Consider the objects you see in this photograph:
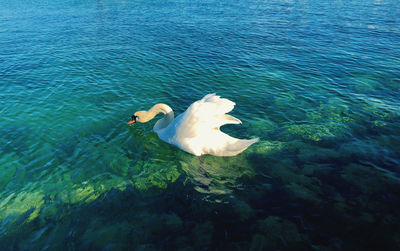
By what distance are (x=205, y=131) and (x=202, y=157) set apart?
47.3 inches

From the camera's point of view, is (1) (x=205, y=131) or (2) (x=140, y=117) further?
(2) (x=140, y=117)

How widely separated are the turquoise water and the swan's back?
2.11ft

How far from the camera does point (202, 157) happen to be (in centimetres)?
895

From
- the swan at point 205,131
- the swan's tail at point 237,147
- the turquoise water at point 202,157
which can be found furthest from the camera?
the swan at point 205,131

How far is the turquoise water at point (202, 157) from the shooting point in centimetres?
614

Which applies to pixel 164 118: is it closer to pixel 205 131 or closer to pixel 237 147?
pixel 205 131

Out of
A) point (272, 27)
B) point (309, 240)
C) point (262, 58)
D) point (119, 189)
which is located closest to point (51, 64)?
point (119, 189)

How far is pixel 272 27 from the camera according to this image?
2642 centimetres

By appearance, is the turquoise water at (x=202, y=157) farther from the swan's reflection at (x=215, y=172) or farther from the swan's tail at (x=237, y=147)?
the swan's tail at (x=237, y=147)

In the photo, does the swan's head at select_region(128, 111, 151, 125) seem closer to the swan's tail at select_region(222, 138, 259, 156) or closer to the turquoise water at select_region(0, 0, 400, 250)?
the turquoise water at select_region(0, 0, 400, 250)

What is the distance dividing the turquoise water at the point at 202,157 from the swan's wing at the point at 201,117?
4.10ft

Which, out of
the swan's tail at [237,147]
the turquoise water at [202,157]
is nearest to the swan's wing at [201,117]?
the swan's tail at [237,147]

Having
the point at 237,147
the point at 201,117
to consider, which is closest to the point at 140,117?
the point at 201,117

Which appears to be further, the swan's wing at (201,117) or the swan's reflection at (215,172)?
the swan's wing at (201,117)
